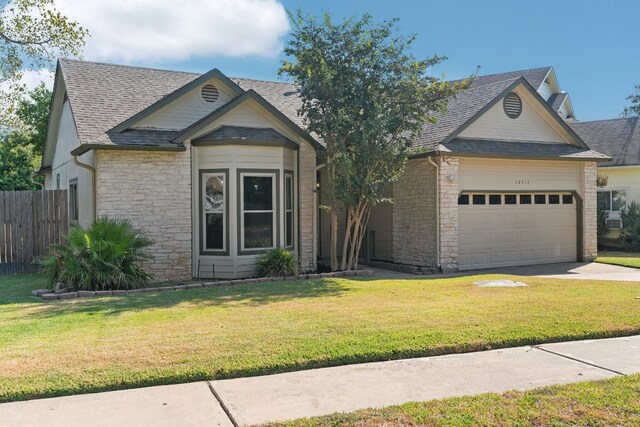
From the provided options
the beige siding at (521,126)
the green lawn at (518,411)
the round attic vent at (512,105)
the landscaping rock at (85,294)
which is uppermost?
the round attic vent at (512,105)

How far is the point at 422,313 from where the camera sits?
8.15 metres

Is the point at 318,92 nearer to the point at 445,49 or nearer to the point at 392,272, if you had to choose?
the point at 445,49

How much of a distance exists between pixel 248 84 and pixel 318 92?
4869mm

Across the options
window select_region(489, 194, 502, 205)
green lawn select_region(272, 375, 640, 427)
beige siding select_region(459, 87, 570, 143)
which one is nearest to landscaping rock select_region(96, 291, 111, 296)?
green lawn select_region(272, 375, 640, 427)

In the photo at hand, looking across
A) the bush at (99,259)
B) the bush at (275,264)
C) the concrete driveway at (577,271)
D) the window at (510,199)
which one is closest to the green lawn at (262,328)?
the bush at (99,259)

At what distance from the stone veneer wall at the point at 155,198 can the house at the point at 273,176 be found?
25mm

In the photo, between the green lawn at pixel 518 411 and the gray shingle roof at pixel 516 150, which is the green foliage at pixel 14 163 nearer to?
the gray shingle roof at pixel 516 150

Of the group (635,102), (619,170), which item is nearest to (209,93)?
(619,170)

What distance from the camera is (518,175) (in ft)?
53.0

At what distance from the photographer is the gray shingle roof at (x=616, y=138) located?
2297 cm

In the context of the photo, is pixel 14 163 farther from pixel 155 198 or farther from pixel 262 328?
pixel 262 328

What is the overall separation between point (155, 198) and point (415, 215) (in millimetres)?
7025

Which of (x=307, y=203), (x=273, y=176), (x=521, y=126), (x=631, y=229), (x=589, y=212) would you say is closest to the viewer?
(x=273, y=176)

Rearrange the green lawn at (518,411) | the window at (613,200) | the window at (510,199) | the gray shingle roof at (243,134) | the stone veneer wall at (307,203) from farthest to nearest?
1. the window at (613,200)
2. the window at (510,199)
3. the stone veneer wall at (307,203)
4. the gray shingle roof at (243,134)
5. the green lawn at (518,411)
